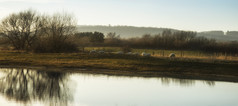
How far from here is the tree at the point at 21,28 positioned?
68.4 metres

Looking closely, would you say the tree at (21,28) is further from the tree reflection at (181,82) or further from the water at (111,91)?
the tree reflection at (181,82)

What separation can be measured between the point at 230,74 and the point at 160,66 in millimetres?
8236

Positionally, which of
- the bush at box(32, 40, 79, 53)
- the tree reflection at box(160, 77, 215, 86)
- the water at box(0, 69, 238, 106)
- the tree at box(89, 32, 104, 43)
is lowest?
the tree reflection at box(160, 77, 215, 86)

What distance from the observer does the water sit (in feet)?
63.7

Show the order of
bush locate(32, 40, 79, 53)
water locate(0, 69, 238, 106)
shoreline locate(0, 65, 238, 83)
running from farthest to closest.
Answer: bush locate(32, 40, 79, 53) < shoreline locate(0, 65, 238, 83) < water locate(0, 69, 238, 106)

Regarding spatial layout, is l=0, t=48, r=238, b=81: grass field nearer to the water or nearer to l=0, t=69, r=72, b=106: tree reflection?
the water

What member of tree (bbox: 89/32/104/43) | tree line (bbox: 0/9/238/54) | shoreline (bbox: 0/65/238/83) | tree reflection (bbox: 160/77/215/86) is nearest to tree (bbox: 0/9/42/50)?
tree line (bbox: 0/9/238/54)

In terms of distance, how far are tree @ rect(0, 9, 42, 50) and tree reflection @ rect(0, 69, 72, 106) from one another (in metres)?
38.7

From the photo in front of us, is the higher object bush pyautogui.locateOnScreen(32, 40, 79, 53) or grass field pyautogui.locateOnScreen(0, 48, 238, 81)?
bush pyautogui.locateOnScreen(32, 40, 79, 53)

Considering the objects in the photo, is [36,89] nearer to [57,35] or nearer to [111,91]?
[111,91]

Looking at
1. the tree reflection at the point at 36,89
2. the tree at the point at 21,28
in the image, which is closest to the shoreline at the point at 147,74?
the tree reflection at the point at 36,89

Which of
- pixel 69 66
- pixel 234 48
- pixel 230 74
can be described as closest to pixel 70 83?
pixel 69 66

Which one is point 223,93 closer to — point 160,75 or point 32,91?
point 160,75

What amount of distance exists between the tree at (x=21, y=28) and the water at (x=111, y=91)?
1525 inches
